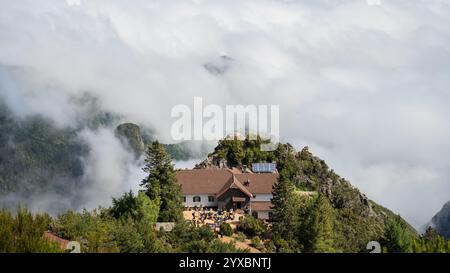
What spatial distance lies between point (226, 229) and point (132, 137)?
62.2 m

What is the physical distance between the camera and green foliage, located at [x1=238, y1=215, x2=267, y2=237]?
7025 centimetres

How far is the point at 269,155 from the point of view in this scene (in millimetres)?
99812

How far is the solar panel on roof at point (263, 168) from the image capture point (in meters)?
94.7

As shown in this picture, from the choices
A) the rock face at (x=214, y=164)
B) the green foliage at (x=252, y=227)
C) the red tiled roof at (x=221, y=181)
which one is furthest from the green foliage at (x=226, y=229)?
the rock face at (x=214, y=164)

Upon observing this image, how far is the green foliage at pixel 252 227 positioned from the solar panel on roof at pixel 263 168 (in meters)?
22.7

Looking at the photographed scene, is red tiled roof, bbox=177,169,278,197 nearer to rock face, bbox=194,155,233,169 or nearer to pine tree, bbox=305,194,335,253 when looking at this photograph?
rock face, bbox=194,155,233,169

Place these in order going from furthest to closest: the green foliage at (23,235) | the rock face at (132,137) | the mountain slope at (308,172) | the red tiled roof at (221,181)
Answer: the rock face at (132,137)
the mountain slope at (308,172)
the red tiled roof at (221,181)
the green foliage at (23,235)

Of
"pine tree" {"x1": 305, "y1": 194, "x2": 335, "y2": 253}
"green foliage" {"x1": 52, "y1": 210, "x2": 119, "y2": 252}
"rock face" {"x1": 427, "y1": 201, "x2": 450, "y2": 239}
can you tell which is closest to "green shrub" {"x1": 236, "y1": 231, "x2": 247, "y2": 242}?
"pine tree" {"x1": 305, "y1": 194, "x2": 335, "y2": 253}

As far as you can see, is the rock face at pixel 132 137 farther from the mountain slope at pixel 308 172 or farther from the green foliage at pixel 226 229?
the green foliage at pixel 226 229

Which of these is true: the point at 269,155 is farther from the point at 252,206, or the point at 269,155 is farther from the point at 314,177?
the point at 252,206

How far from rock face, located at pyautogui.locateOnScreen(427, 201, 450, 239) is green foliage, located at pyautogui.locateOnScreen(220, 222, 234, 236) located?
58.6m

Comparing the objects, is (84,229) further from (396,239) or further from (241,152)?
(241,152)
